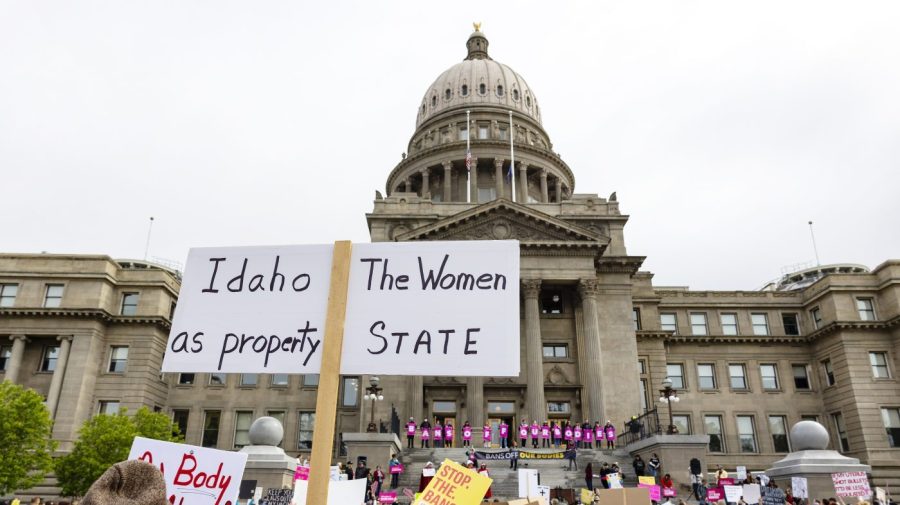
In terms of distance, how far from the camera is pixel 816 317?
56.2m

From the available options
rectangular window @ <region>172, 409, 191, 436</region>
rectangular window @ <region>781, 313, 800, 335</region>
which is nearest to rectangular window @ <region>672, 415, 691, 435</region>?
rectangular window @ <region>781, 313, 800, 335</region>

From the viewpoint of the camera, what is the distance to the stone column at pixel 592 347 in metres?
43.2

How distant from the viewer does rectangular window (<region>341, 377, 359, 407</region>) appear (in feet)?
167

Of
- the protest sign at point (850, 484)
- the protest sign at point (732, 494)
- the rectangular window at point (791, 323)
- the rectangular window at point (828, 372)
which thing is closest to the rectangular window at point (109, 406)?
the protest sign at point (732, 494)

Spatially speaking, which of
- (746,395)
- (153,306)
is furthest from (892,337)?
(153,306)

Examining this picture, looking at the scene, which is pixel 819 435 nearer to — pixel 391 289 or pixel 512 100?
pixel 391 289

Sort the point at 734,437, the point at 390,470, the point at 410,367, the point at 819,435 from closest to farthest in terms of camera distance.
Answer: the point at 410,367, the point at 819,435, the point at 390,470, the point at 734,437

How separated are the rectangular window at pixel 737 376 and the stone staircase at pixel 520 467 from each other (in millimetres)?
23924

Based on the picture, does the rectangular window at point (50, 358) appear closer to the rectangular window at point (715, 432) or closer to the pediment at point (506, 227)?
the pediment at point (506, 227)

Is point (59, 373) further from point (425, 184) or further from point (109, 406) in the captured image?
point (425, 184)

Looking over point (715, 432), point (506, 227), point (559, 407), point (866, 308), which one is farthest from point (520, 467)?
point (866, 308)

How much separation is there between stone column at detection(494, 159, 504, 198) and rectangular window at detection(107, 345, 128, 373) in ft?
116

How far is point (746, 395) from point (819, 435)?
34453 millimetres

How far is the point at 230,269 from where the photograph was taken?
5.62 m
